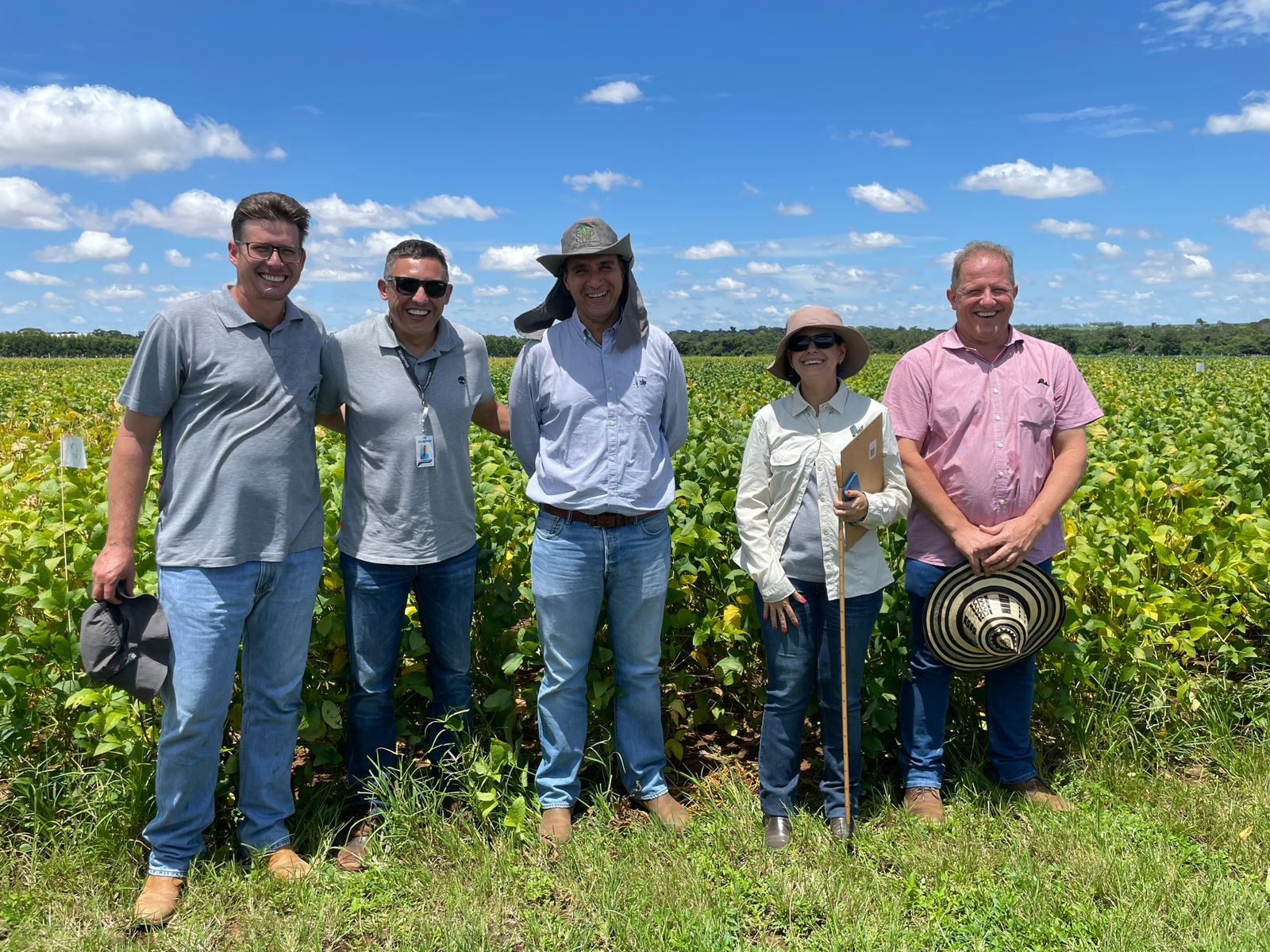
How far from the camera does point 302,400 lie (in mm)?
3027

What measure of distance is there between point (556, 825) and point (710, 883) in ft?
2.12

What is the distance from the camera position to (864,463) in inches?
125

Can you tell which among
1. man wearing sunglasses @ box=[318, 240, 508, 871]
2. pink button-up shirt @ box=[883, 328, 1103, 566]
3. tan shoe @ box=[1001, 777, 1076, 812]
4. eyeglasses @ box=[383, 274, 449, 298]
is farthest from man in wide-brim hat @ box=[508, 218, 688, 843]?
tan shoe @ box=[1001, 777, 1076, 812]

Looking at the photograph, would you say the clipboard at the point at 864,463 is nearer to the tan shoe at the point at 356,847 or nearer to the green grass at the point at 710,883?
the green grass at the point at 710,883

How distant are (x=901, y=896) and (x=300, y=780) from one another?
7.78 ft

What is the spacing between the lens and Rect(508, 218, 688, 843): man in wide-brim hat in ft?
10.4

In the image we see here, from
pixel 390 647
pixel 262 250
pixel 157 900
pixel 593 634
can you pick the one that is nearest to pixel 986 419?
pixel 593 634

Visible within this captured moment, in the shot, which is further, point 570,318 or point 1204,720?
point 1204,720

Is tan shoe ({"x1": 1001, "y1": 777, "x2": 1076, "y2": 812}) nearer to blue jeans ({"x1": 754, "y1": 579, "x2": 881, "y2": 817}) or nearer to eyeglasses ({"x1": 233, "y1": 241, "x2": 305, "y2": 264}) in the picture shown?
blue jeans ({"x1": 754, "y1": 579, "x2": 881, "y2": 817})

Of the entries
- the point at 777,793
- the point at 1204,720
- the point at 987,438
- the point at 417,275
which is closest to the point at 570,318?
the point at 417,275

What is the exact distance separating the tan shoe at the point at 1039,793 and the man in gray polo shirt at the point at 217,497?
9.20ft

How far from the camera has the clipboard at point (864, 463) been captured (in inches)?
123

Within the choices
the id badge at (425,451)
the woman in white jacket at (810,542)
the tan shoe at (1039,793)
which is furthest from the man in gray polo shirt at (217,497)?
the tan shoe at (1039,793)

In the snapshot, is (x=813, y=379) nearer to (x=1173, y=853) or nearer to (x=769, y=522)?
(x=769, y=522)
